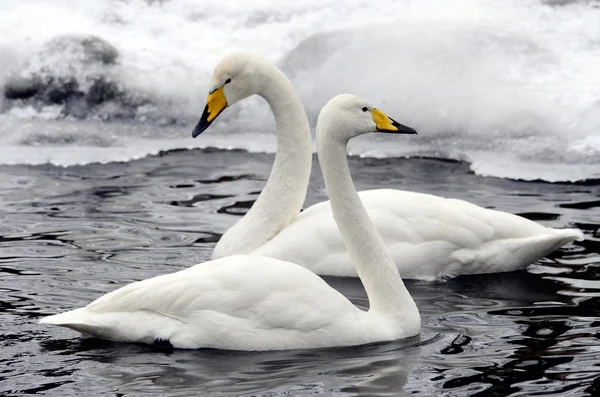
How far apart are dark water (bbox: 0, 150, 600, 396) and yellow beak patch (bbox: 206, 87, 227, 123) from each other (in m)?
0.92

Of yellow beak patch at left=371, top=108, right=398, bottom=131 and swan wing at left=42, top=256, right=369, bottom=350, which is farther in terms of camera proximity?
yellow beak patch at left=371, top=108, right=398, bottom=131

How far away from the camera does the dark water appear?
5.54 metres

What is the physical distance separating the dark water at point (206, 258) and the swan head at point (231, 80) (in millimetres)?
964

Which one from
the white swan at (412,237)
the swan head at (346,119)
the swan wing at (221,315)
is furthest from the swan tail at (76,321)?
the white swan at (412,237)

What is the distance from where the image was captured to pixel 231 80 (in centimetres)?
841

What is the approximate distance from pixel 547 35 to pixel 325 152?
6.35m

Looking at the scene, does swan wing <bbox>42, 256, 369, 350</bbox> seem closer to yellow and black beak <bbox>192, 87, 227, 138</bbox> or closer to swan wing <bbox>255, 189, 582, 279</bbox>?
swan wing <bbox>255, 189, 582, 279</bbox>

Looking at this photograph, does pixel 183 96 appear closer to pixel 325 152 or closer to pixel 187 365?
pixel 325 152

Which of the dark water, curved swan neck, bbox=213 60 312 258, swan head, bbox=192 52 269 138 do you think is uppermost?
swan head, bbox=192 52 269 138

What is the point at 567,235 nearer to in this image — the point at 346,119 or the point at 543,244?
the point at 543,244

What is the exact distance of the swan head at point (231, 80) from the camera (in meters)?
8.37

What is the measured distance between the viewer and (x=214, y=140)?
11.9 meters

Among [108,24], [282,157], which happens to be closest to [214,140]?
[108,24]

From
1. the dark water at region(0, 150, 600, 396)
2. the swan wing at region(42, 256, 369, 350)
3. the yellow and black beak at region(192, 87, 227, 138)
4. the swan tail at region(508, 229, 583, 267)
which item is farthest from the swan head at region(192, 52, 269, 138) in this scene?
the swan wing at region(42, 256, 369, 350)
